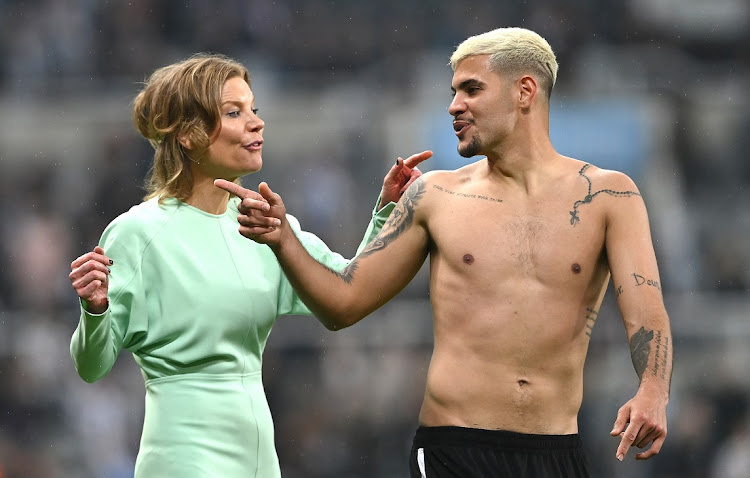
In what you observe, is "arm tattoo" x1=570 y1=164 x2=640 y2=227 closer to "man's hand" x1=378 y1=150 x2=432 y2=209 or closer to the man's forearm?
the man's forearm

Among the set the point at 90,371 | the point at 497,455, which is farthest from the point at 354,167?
the point at 497,455

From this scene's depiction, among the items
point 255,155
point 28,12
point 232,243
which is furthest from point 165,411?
point 28,12

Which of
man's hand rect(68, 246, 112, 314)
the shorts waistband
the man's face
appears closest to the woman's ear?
man's hand rect(68, 246, 112, 314)

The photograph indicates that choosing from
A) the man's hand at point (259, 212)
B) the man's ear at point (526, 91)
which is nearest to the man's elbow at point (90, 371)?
A: the man's hand at point (259, 212)

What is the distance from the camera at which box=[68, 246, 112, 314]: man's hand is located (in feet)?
13.4

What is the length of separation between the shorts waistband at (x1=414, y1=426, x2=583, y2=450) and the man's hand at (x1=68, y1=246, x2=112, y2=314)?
118cm

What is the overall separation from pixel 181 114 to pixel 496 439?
1607 mm

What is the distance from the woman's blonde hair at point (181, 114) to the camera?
4633 millimetres

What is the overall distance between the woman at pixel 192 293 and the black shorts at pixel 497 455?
646 millimetres

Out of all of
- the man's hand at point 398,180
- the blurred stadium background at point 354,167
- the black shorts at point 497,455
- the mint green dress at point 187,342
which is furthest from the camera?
the blurred stadium background at point 354,167

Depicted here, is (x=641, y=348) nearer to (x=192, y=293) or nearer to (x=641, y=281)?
(x=641, y=281)

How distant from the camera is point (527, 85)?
4.58 m

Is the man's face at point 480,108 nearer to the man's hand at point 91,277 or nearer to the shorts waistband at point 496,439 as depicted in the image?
the shorts waistband at point 496,439

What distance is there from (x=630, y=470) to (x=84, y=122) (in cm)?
609
